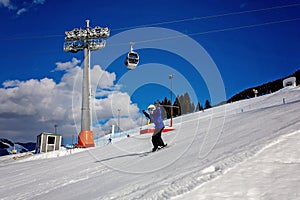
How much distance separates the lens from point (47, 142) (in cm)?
3216

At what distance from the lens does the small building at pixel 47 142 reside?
105 feet

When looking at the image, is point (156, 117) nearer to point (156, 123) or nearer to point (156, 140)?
point (156, 123)

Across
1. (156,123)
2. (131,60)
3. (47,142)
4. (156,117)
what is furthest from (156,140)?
(47,142)

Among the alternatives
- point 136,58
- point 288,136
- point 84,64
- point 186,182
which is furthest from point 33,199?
point 84,64

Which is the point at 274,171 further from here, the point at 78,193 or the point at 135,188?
the point at 78,193

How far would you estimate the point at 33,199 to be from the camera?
24.0 ft

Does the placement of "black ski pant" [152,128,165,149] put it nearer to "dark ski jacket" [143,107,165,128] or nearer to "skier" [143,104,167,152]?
"skier" [143,104,167,152]

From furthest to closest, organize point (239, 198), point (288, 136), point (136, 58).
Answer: point (136, 58) < point (288, 136) < point (239, 198)

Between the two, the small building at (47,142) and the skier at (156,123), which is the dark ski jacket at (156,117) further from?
the small building at (47,142)

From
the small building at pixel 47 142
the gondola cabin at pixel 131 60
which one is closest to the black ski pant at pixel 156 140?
the gondola cabin at pixel 131 60

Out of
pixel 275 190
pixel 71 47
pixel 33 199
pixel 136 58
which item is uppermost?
pixel 71 47

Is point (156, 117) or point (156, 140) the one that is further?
point (156, 117)

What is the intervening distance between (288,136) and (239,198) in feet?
12.0

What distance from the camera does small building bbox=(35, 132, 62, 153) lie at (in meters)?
31.9
